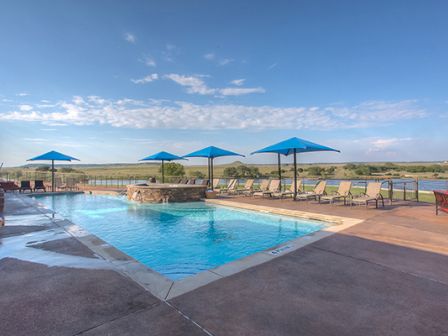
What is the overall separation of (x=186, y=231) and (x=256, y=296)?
15.5ft

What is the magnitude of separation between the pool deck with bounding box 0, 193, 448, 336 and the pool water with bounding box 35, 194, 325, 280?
1512 millimetres

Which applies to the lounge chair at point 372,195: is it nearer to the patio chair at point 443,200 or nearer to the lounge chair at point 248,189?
the patio chair at point 443,200

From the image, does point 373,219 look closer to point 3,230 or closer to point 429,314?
point 429,314

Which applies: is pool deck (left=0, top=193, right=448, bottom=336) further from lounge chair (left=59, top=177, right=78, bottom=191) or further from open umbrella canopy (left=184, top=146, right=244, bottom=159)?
lounge chair (left=59, top=177, right=78, bottom=191)

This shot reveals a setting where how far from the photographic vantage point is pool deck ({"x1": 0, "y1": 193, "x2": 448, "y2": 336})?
223cm

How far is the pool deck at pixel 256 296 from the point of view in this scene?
7.31 feet

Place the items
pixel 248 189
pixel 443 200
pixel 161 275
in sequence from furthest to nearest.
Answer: pixel 248 189 < pixel 443 200 < pixel 161 275

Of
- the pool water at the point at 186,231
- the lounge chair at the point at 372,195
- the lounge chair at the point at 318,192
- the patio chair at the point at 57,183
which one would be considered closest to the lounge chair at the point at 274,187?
the lounge chair at the point at 318,192

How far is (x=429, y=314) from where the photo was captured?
243 centimetres

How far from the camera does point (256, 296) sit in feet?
9.07

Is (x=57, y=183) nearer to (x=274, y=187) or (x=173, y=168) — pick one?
(x=173, y=168)

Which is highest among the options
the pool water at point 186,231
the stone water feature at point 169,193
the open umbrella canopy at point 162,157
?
the open umbrella canopy at point 162,157

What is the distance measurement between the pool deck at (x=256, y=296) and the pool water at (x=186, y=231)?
1512mm

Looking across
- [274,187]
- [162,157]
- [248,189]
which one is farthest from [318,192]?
[162,157]
